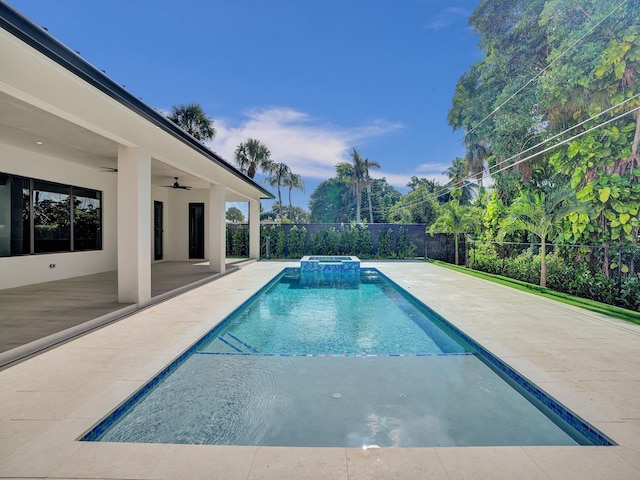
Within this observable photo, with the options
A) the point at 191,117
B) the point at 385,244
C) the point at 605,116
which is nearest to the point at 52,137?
the point at 605,116

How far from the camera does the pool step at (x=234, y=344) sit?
4512 millimetres

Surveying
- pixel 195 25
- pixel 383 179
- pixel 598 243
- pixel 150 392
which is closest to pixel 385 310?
pixel 150 392

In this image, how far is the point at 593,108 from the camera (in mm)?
7816

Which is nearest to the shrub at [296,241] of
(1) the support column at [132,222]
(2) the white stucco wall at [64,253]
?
(2) the white stucco wall at [64,253]

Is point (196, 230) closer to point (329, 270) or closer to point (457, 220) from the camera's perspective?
point (329, 270)

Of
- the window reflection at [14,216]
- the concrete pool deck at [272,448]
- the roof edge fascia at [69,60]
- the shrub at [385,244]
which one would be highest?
the roof edge fascia at [69,60]

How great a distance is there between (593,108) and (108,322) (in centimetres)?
1056

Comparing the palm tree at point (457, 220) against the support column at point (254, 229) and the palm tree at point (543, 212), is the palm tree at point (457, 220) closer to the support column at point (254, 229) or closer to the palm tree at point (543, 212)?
the palm tree at point (543, 212)

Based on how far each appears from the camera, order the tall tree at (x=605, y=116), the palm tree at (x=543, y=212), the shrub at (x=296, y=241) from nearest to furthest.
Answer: the tall tree at (x=605, y=116) → the palm tree at (x=543, y=212) → the shrub at (x=296, y=241)

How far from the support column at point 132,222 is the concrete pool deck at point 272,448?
0.95 m

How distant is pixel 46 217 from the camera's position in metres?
8.41

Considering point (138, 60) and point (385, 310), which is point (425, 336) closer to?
point (385, 310)

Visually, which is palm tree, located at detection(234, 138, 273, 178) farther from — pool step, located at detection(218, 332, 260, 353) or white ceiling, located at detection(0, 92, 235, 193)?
pool step, located at detection(218, 332, 260, 353)

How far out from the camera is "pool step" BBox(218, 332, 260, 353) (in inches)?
178
